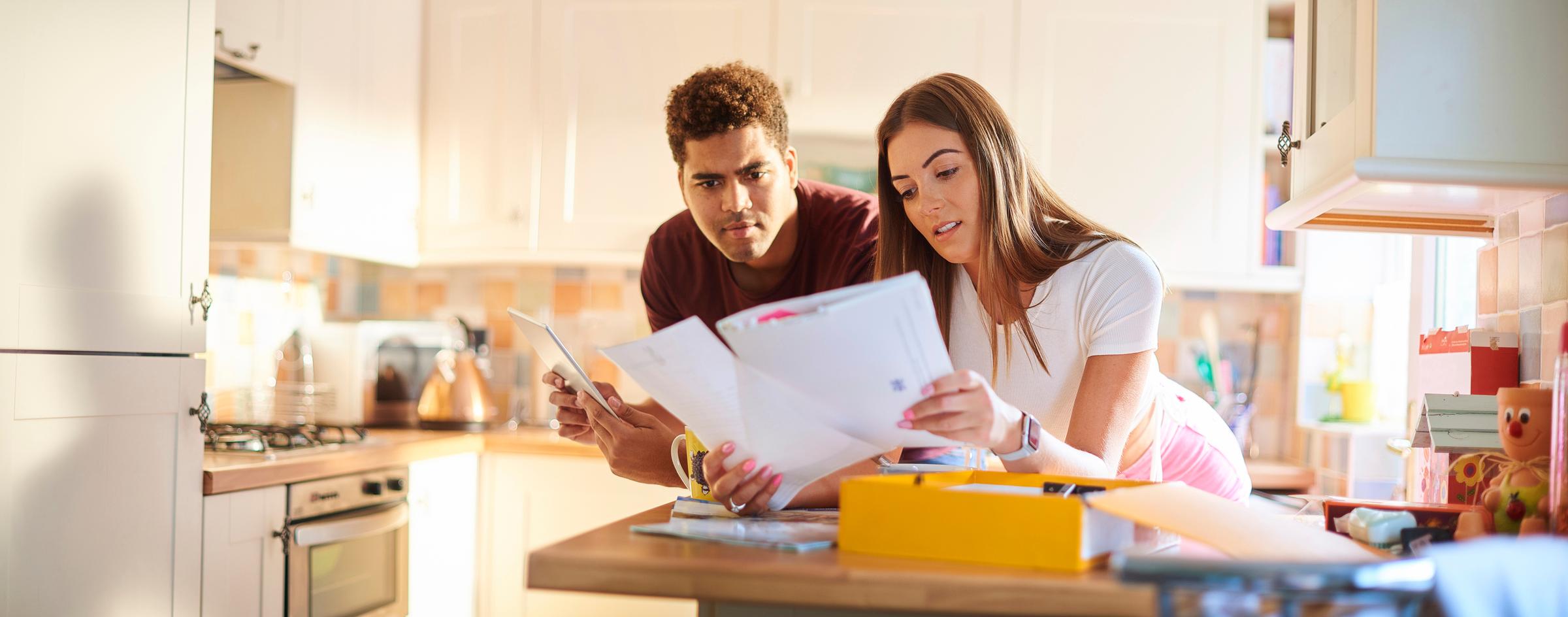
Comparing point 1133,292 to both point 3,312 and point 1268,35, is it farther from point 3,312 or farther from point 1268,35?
point 1268,35

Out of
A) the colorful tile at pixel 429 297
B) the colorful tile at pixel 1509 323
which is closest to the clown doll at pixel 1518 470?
the colorful tile at pixel 1509 323

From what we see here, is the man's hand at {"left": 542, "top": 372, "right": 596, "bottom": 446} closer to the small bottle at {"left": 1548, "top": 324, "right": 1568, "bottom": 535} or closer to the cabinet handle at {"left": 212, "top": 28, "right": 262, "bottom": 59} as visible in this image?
the small bottle at {"left": 1548, "top": 324, "right": 1568, "bottom": 535}

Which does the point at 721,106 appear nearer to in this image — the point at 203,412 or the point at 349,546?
the point at 203,412

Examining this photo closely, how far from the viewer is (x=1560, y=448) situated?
0.99 meters

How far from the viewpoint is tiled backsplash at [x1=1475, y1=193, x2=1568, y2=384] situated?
1244mm

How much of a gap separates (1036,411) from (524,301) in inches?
89.3

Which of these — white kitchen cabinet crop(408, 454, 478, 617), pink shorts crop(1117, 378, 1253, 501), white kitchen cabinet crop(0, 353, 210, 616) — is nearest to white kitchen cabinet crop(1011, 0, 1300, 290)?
pink shorts crop(1117, 378, 1253, 501)

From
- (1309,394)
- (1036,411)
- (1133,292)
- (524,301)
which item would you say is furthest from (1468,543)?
(524,301)

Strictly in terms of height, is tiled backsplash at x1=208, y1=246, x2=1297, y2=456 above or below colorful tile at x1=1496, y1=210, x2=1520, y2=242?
below

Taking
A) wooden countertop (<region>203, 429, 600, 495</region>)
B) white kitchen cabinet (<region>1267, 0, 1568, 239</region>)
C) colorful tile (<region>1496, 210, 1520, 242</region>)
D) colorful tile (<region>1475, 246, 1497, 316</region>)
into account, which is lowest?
wooden countertop (<region>203, 429, 600, 495</region>)

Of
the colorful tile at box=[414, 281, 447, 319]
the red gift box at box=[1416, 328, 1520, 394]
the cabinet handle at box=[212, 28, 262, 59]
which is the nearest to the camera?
the red gift box at box=[1416, 328, 1520, 394]

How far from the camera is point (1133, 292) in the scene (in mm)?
1429

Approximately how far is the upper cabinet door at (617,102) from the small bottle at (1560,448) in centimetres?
230

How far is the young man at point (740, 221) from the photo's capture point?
179 cm
